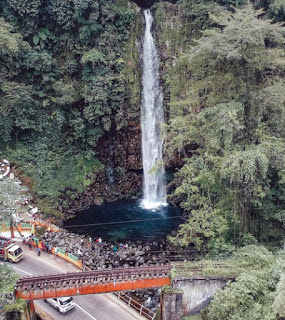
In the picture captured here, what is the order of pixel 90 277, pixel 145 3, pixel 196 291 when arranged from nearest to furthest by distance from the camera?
pixel 90 277 < pixel 196 291 < pixel 145 3

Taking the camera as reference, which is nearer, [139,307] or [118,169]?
[139,307]

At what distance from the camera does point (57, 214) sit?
28156 mm

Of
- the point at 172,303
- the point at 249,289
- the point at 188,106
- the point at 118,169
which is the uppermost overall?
the point at 188,106

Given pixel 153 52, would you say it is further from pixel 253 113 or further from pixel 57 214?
pixel 57 214

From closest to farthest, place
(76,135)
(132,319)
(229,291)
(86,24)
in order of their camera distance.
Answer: (229,291), (132,319), (86,24), (76,135)

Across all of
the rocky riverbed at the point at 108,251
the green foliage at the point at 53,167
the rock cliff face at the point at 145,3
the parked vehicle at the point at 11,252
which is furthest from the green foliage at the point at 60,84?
the parked vehicle at the point at 11,252

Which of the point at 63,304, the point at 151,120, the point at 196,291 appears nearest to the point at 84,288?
the point at 63,304

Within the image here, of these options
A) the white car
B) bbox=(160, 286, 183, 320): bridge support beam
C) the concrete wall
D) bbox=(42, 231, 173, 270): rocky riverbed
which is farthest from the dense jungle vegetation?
the white car

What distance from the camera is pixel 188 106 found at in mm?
29141

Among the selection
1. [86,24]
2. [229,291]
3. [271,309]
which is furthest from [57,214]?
[271,309]

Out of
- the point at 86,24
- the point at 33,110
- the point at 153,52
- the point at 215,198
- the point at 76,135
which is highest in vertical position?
the point at 86,24

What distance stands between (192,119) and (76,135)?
12.9 m

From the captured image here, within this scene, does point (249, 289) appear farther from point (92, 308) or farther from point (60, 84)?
point (60, 84)

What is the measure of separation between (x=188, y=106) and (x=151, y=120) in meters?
3.90
